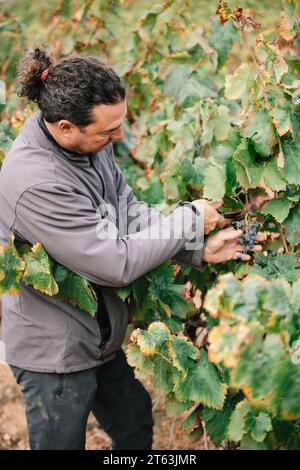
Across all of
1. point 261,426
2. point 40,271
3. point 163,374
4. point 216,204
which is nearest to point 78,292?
point 40,271

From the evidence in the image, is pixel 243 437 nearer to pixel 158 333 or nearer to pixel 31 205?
pixel 158 333

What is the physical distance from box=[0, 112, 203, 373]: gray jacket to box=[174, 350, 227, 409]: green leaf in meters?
0.35

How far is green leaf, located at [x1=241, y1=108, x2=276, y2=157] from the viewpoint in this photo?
7.09 feet

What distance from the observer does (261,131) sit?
2162mm

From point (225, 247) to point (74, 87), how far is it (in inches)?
33.0

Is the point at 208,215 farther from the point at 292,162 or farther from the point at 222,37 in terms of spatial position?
the point at 222,37

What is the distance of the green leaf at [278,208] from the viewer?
2.26 m

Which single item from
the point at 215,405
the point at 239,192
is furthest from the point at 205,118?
the point at 215,405

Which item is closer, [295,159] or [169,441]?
[295,159]

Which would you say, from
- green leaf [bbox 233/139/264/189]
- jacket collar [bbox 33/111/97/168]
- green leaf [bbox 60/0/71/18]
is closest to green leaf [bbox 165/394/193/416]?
green leaf [bbox 233/139/264/189]

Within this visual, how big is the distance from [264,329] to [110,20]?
3.07 metres

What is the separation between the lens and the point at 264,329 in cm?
147

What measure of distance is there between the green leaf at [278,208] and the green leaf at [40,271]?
825 mm

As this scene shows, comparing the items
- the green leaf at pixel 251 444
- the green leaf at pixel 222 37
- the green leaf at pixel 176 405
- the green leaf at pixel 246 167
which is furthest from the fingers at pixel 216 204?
the green leaf at pixel 222 37
